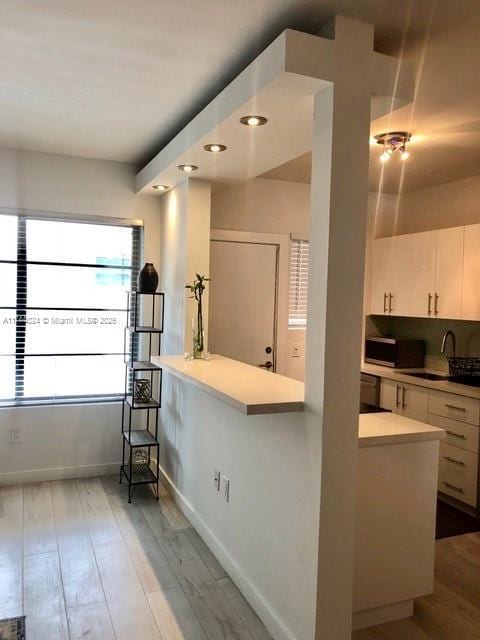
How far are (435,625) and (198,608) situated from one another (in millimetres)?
1110

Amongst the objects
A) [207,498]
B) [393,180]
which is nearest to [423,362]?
[393,180]

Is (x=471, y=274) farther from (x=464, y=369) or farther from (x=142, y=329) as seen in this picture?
(x=142, y=329)

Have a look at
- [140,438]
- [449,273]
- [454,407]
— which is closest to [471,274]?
[449,273]

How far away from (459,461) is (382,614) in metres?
1.66

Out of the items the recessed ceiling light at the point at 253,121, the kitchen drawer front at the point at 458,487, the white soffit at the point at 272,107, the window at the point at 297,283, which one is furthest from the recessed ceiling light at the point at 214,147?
the kitchen drawer front at the point at 458,487

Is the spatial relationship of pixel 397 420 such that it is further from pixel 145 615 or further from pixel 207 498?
pixel 145 615

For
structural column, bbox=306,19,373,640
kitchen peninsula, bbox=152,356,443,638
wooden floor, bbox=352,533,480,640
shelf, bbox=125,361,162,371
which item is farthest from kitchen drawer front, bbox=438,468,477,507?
shelf, bbox=125,361,162,371

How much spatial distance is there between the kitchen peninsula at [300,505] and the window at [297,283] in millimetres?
1805

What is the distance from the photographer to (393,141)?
3.30m

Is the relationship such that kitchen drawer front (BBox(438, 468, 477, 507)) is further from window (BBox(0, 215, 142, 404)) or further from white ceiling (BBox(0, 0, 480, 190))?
window (BBox(0, 215, 142, 404))

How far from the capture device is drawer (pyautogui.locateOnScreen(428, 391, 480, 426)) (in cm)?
366

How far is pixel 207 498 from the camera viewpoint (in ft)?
10.6

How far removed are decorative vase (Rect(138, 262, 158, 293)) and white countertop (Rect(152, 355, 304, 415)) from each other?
0.67 meters

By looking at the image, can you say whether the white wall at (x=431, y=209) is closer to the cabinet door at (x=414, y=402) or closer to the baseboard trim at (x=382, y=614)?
the cabinet door at (x=414, y=402)
